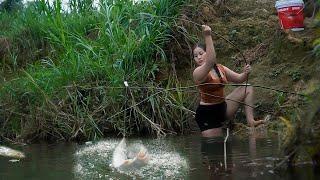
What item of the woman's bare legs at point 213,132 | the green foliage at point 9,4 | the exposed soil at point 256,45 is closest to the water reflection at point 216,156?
the woman's bare legs at point 213,132

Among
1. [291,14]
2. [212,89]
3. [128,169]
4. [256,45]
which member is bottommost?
[128,169]

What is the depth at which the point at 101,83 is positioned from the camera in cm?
736

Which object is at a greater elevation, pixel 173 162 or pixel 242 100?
pixel 242 100

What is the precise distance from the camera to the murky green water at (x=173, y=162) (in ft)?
11.8

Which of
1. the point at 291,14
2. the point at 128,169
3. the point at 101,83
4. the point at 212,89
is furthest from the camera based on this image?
the point at 101,83

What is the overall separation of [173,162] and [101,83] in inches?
127

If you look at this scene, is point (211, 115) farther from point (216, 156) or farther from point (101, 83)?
point (101, 83)

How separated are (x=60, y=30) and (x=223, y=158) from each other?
17.1 feet

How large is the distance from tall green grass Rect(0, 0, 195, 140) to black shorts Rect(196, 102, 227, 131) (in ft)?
2.93

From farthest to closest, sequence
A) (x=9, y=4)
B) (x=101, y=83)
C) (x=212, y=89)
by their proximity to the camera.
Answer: (x=9, y=4), (x=101, y=83), (x=212, y=89)

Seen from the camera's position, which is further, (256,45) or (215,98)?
(256,45)

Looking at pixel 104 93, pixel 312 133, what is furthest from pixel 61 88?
pixel 312 133

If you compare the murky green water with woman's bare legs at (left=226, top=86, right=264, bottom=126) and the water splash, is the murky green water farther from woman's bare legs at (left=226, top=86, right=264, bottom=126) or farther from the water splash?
woman's bare legs at (left=226, top=86, right=264, bottom=126)

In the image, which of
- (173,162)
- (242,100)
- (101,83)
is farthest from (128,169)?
(101,83)
